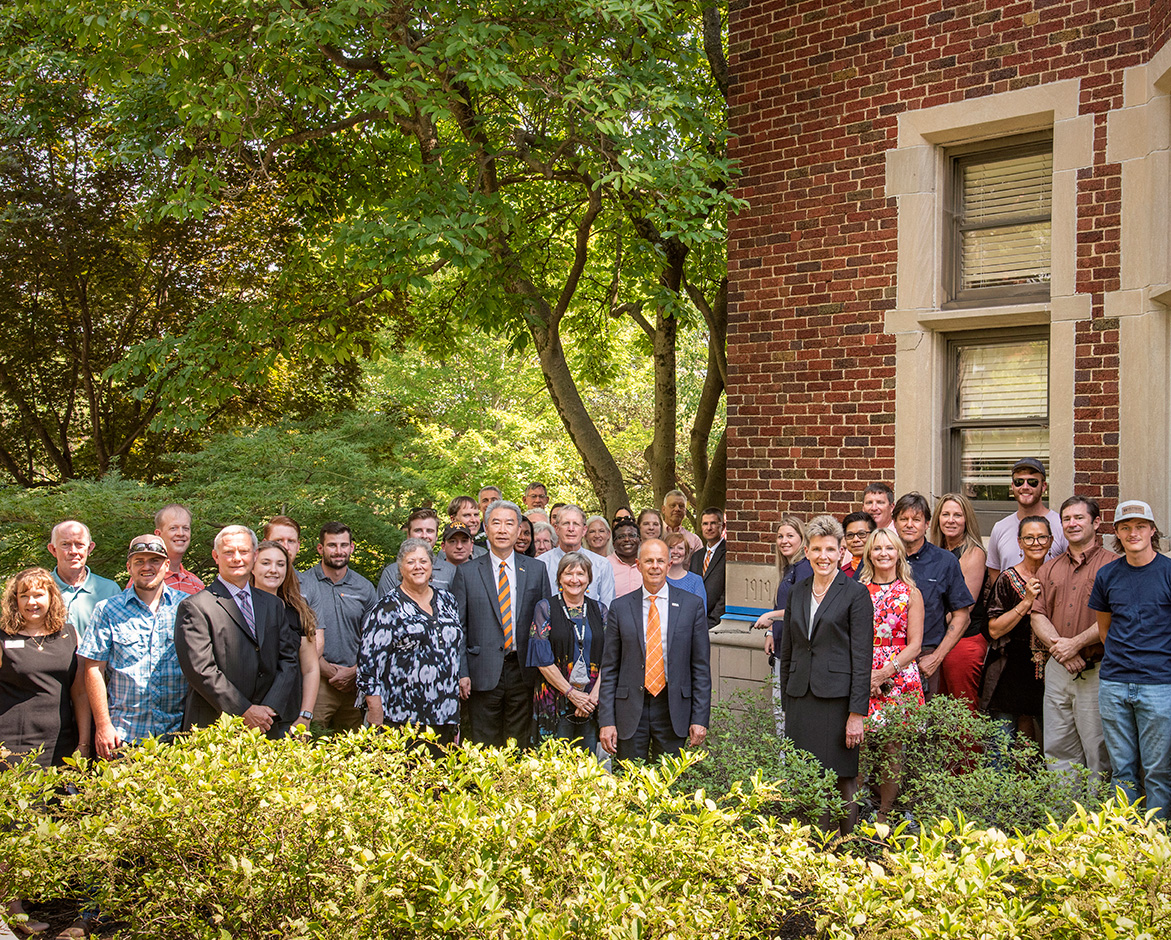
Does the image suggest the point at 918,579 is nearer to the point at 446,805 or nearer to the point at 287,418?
the point at 446,805

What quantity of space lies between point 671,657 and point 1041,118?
15.5 feet

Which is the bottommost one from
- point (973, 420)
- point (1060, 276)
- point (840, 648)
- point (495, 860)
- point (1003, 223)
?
point (495, 860)

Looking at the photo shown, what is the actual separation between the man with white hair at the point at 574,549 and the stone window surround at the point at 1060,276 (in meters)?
2.36

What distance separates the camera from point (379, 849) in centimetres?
338

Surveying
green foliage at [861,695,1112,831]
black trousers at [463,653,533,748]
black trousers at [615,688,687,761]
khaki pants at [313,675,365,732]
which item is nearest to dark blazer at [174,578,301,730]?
A: khaki pants at [313,675,365,732]

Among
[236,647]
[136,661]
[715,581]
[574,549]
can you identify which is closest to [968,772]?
[574,549]

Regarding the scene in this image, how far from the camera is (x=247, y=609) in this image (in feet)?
18.0

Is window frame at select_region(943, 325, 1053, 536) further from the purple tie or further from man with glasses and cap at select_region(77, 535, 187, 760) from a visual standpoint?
man with glasses and cap at select_region(77, 535, 187, 760)

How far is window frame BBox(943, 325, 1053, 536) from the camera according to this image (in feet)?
24.5

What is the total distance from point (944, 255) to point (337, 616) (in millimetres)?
5266

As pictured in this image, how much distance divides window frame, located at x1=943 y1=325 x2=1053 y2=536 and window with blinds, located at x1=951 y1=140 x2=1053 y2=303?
0.27 metres

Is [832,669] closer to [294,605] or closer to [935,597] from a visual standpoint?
[935,597]

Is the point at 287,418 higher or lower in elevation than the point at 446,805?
higher

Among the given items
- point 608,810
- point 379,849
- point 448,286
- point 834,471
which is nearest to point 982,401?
point 834,471
